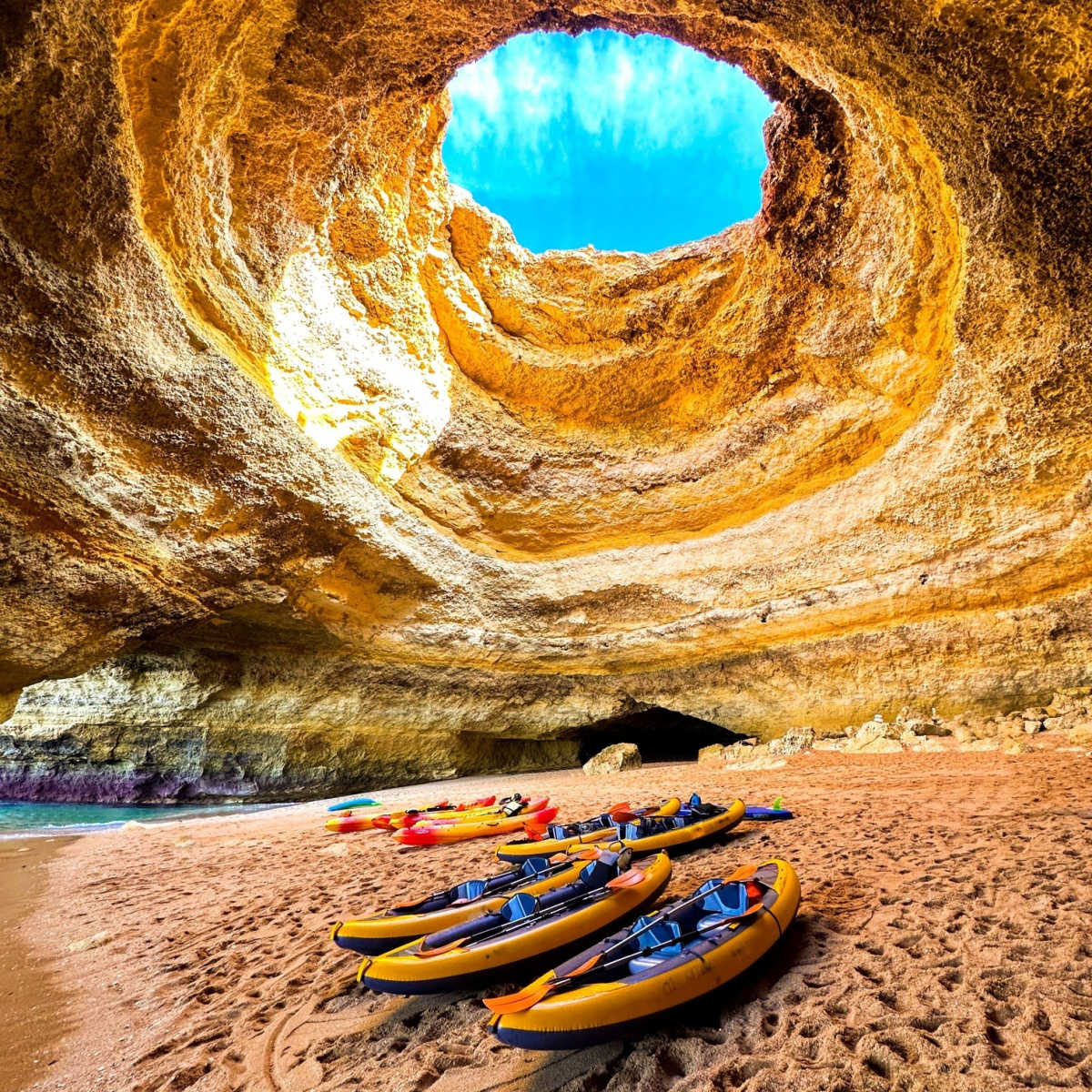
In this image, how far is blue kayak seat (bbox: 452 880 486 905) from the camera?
121 inches

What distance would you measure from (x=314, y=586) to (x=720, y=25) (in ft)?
26.8

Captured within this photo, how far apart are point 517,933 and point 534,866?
0.91 meters

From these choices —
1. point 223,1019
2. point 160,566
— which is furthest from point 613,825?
point 160,566

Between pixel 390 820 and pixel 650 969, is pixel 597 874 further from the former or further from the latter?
pixel 390 820

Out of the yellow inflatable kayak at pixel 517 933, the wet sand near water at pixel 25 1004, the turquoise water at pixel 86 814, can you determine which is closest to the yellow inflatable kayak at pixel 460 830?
the yellow inflatable kayak at pixel 517 933

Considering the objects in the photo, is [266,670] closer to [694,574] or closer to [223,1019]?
[694,574]

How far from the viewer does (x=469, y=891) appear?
3129mm

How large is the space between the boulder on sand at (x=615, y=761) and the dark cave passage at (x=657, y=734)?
174cm

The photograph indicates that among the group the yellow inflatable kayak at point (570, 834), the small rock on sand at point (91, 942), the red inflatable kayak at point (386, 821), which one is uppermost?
the yellow inflatable kayak at point (570, 834)

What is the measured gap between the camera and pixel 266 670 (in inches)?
415

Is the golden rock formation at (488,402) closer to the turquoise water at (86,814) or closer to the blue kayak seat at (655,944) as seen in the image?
the turquoise water at (86,814)

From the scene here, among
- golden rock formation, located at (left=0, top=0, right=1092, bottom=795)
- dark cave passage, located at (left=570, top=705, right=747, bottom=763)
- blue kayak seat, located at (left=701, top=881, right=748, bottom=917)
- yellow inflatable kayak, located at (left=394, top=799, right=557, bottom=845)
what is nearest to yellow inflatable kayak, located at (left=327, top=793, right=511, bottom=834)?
yellow inflatable kayak, located at (left=394, top=799, right=557, bottom=845)

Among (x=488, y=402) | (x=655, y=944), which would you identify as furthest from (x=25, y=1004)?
(x=488, y=402)

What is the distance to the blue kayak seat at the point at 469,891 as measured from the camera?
3.07 m
